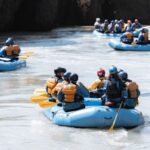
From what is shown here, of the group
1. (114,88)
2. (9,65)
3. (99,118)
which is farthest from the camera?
(9,65)

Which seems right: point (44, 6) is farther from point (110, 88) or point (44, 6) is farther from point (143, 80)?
point (110, 88)

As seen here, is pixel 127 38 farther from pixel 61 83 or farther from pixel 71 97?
pixel 71 97

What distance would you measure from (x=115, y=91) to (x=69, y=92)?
1.04 meters

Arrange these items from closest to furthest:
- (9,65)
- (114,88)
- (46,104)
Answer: (114,88), (46,104), (9,65)

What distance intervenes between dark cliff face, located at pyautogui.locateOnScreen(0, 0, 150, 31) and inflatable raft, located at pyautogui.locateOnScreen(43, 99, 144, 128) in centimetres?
2988

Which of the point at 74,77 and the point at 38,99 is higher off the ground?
the point at 74,77

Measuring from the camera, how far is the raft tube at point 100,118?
11.4m

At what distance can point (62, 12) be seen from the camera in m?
49.8

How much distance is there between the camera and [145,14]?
49125 millimetres

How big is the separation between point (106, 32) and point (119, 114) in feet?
87.6

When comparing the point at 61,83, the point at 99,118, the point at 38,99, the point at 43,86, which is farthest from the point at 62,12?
the point at 99,118

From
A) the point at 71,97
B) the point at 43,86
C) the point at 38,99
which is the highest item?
the point at 71,97

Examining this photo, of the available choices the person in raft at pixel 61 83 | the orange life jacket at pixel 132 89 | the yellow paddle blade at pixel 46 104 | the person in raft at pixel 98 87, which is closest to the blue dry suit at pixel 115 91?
the orange life jacket at pixel 132 89

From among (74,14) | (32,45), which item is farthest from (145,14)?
(32,45)
